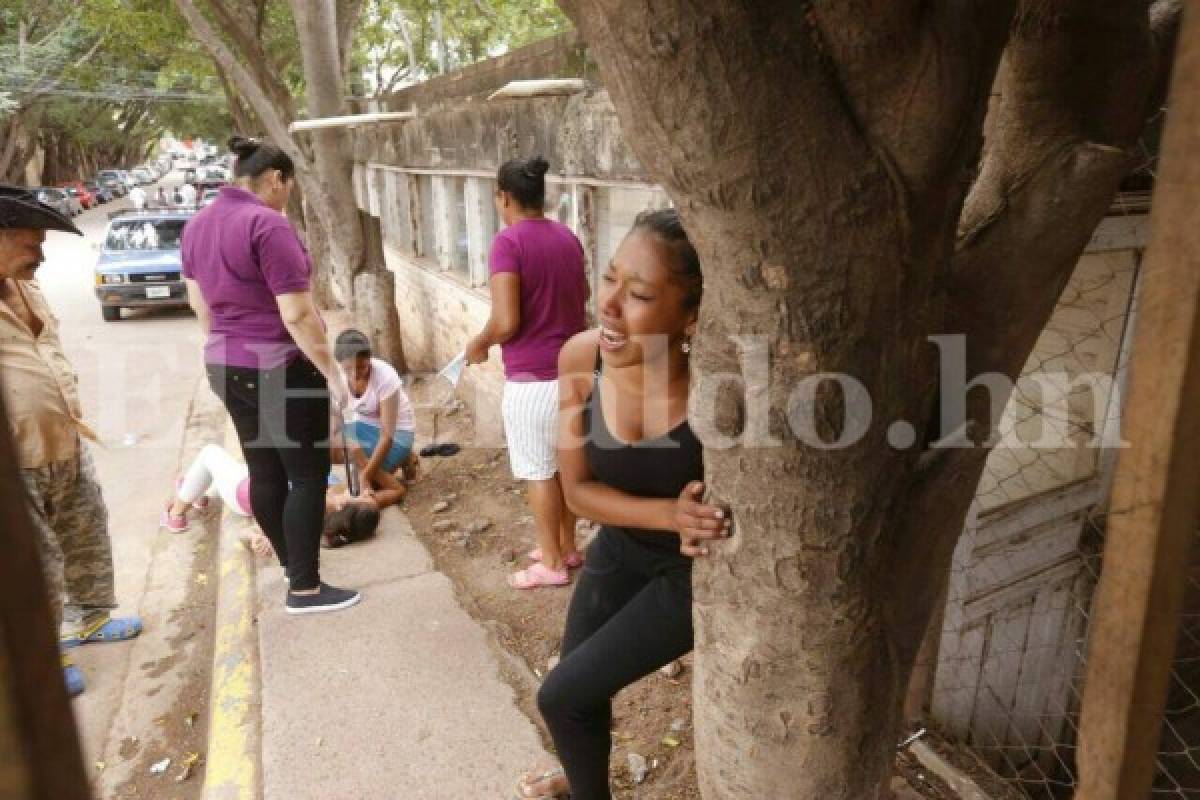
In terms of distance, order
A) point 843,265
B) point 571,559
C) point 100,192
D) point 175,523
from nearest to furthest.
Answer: point 843,265
point 571,559
point 175,523
point 100,192

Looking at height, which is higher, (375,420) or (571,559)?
(375,420)

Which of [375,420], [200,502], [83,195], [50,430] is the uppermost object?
[83,195]

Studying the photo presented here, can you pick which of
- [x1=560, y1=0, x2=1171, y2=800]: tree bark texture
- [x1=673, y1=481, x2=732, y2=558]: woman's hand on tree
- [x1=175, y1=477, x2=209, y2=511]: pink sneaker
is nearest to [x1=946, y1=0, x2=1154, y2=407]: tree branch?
[x1=560, y1=0, x2=1171, y2=800]: tree bark texture

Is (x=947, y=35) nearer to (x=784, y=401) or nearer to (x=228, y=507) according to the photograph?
(x=784, y=401)

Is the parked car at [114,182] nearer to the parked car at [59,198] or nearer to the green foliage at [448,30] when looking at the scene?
the parked car at [59,198]

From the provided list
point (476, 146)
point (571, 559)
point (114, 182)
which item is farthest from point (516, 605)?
point (114, 182)

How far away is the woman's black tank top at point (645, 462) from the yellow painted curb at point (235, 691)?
1720mm

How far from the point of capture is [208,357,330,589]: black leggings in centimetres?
327

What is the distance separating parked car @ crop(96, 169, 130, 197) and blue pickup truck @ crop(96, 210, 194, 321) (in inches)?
1449

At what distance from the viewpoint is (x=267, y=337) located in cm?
325

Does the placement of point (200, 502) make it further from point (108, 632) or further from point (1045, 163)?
point (1045, 163)

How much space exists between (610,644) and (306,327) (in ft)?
6.23

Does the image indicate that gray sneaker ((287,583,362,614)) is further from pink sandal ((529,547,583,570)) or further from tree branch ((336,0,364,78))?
tree branch ((336,0,364,78))

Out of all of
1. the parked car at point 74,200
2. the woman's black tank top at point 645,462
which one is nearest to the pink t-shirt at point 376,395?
the woman's black tank top at point 645,462
